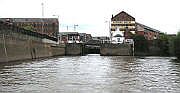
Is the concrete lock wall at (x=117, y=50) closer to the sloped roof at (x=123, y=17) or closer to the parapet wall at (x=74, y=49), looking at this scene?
the parapet wall at (x=74, y=49)

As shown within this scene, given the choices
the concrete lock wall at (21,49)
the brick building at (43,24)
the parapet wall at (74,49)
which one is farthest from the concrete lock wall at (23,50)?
the brick building at (43,24)

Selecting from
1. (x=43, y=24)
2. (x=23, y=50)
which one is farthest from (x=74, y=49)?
(x=43, y=24)

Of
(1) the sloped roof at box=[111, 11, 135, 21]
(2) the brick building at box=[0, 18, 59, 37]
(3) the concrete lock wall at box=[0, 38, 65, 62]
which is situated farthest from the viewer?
(2) the brick building at box=[0, 18, 59, 37]

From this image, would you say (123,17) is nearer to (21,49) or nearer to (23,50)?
(23,50)

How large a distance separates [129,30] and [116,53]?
5373 cm

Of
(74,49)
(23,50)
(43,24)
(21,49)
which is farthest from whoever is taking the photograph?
(43,24)

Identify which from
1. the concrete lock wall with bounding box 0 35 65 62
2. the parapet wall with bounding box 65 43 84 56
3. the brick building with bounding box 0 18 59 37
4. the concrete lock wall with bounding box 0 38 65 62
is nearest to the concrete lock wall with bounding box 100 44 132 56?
the parapet wall with bounding box 65 43 84 56

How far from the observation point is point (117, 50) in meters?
120

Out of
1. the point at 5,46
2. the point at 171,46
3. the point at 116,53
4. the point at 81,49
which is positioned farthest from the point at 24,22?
the point at 5,46

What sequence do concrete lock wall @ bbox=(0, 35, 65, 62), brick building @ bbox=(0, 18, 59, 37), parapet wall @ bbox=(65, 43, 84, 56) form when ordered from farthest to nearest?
1. brick building @ bbox=(0, 18, 59, 37)
2. parapet wall @ bbox=(65, 43, 84, 56)
3. concrete lock wall @ bbox=(0, 35, 65, 62)

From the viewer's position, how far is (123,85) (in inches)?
1102

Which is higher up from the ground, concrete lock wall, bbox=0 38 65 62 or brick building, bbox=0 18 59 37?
brick building, bbox=0 18 59 37

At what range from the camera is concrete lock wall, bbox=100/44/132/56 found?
119m

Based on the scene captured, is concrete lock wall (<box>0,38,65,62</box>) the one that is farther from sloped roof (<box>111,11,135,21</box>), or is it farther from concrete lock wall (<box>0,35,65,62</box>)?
sloped roof (<box>111,11,135,21</box>)
